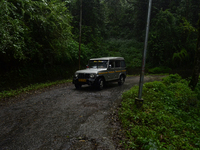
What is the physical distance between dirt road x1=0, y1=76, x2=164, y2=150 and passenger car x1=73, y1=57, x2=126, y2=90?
2247 mm

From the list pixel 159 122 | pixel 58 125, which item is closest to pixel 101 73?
pixel 159 122

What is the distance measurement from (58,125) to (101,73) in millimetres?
5374

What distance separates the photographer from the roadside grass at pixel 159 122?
4.39 m

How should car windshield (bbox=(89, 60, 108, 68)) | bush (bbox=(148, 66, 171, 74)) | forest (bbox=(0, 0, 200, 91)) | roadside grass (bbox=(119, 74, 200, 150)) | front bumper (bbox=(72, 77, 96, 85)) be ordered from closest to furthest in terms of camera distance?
roadside grass (bbox=(119, 74, 200, 150)) < front bumper (bbox=(72, 77, 96, 85)) < forest (bbox=(0, 0, 200, 91)) < car windshield (bbox=(89, 60, 108, 68)) < bush (bbox=(148, 66, 171, 74))

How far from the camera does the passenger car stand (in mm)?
9578

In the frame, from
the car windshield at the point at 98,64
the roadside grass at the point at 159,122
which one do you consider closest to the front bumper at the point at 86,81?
the car windshield at the point at 98,64

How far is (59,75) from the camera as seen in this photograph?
1616 centimetres

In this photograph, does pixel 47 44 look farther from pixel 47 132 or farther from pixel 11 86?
pixel 47 132

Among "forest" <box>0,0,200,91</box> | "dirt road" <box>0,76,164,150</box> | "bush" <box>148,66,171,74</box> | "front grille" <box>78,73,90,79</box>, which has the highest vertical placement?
"forest" <box>0,0,200,91</box>

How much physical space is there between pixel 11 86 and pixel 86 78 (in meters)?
5.56

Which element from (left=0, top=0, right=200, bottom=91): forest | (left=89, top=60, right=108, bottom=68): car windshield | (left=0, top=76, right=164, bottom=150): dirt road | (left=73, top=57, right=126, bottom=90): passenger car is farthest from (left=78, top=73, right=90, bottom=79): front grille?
(left=0, top=0, right=200, bottom=91): forest

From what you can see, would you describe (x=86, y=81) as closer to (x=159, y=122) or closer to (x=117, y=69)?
(x=117, y=69)

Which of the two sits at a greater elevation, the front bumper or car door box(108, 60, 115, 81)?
car door box(108, 60, 115, 81)

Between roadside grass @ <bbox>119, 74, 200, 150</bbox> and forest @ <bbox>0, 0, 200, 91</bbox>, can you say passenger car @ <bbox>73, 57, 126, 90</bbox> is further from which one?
forest @ <bbox>0, 0, 200, 91</bbox>
